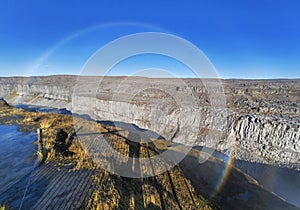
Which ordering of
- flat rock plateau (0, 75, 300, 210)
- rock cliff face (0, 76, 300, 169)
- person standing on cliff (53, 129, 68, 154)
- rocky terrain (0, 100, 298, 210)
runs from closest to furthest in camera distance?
rocky terrain (0, 100, 298, 210) → flat rock plateau (0, 75, 300, 210) → person standing on cliff (53, 129, 68, 154) → rock cliff face (0, 76, 300, 169)

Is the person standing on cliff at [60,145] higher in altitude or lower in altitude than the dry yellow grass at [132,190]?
higher

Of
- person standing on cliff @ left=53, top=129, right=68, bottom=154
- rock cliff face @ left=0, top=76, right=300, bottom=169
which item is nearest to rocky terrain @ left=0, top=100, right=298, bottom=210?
person standing on cliff @ left=53, top=129, right=68, bottom=154

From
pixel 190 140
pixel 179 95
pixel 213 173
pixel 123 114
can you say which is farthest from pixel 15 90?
pixel 213 173

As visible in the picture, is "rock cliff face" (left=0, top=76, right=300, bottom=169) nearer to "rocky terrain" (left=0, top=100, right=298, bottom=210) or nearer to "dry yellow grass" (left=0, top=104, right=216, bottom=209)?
"rocky terrain" (left=0, top=100, right=298, bottom=210)

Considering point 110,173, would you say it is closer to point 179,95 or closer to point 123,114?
point 123,114

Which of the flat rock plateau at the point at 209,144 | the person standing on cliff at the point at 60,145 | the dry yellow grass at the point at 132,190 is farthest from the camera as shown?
the person standing on cliff at the point at 60,145

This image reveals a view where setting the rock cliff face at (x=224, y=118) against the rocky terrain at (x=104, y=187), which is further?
the rock cliff face at (x=224, y=118)

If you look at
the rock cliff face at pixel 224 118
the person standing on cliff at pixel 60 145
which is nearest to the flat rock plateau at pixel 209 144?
the rock cliff face at pixel 224 118

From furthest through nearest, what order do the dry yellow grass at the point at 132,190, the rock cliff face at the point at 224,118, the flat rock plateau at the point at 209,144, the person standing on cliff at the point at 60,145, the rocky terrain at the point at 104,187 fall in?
the rock cliff face at the point at 224,118
the person standing on cliff at the point at 60,145
the flat rock plateau at the point at 209,144
the dry yellow grass at the point at 132,190
the rocky terrain at the point at 104,187

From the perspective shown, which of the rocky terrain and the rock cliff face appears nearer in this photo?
the rocky terrain

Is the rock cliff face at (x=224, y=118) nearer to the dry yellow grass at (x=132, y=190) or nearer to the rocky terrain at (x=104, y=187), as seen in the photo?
the rocky terrain at (x=104, y=187)

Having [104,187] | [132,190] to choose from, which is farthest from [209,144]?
[104,187]
